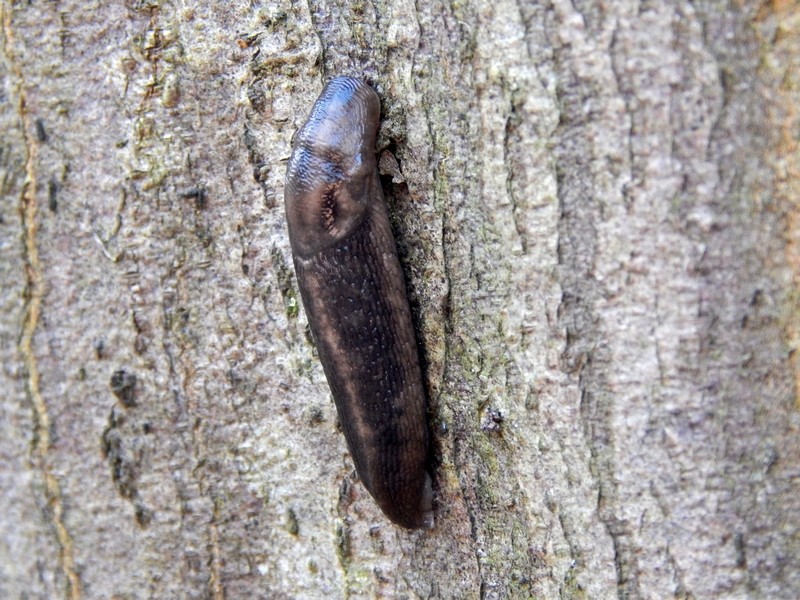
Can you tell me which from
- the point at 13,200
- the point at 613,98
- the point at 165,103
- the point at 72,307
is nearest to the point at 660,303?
the point at 613,98

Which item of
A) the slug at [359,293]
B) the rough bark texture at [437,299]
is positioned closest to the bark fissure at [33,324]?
the rough bark texture at [437,299]

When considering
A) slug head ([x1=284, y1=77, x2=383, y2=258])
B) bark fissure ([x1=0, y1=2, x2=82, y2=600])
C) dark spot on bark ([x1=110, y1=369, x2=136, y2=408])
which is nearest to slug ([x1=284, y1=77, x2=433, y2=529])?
slug head ([x1=284, y1=77, x2=383, y2=258])

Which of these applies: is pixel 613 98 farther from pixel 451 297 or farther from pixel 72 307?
pixel 72 307

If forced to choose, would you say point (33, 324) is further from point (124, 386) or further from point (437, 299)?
point (437, 299)

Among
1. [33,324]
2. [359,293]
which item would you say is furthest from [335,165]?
[33,324]

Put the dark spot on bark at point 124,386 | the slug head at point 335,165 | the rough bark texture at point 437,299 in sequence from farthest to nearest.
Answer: the dark spot on bark at point 124,386, the slug head at point 335,165, the rough bark texture at point 437,299

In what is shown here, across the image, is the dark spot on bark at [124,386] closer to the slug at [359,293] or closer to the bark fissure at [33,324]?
the bark fissure at [33,324]
